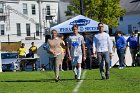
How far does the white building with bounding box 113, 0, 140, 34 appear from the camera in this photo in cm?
7919

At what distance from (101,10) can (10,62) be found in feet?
115

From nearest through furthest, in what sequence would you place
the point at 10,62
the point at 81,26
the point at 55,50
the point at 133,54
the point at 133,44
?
the point at 55,50 → the point at 133,44 → the point at 133,54 → the point at 81,26 → the point at 10,62

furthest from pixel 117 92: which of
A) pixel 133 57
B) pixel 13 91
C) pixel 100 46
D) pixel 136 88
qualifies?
pixel 133 57

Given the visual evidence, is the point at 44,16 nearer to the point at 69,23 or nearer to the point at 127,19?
the point at 127,19

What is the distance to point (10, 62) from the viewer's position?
30344mm

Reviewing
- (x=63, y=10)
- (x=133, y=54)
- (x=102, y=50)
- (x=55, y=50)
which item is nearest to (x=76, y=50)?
(x=55, y=50)

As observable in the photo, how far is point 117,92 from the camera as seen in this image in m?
11.9

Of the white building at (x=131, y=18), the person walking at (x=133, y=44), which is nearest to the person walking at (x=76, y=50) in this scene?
the person walking at (x=133, y=44)

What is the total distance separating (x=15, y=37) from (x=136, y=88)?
53.1 metres

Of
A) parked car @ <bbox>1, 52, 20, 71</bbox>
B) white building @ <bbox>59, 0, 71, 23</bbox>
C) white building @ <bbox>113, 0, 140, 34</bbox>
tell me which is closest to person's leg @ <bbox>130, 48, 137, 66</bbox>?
parked car @ <bbox>1, 52, 20, 71</bbox>

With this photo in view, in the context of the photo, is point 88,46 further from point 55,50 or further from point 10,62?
point 55,50

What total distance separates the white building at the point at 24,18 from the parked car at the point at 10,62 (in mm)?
31741

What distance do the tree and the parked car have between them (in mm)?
31365

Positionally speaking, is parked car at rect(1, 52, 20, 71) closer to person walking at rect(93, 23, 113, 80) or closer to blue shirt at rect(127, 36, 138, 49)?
blue shirt at rect(127, 36, 138, 49)
